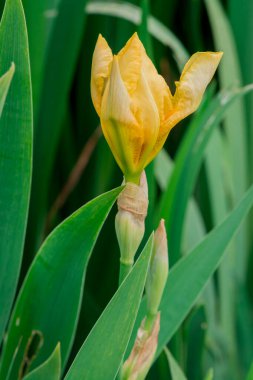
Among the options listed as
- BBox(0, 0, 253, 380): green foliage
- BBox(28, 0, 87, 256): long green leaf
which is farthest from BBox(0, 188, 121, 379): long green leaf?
BBox(28, 0, 87, 256): long green leaf

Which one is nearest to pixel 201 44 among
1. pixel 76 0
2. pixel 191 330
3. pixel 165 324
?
pixel 76 0

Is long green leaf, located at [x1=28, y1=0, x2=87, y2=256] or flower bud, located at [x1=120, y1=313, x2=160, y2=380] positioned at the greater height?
long green leaf, located at [x1=28, y1=0, x2=87, y2=256]

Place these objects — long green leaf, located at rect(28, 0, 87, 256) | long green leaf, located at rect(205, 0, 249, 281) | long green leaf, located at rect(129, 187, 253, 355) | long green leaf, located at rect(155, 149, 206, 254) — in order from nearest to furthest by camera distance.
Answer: long green leaf, located at rect(129, 187, 253, 355), long green leaf, located at rect(28, 0, 87, 256), long green leaf, located at rect(155, 149, 206, 254), long green leaf, located at rect(205, 0, 249, 281)

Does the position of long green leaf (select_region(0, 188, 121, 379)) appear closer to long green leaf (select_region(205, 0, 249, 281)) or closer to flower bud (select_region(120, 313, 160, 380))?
flower bud (select_region(120, 313, 160, 380))

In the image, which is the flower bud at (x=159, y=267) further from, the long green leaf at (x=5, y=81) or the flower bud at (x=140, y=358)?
the long green leaf at (x=5, y=81)

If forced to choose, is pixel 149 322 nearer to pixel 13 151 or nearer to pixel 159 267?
pixel 159 267

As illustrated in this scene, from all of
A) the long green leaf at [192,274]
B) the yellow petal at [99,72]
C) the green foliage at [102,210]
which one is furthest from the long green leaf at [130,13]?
the yellow petal at [99,72]
